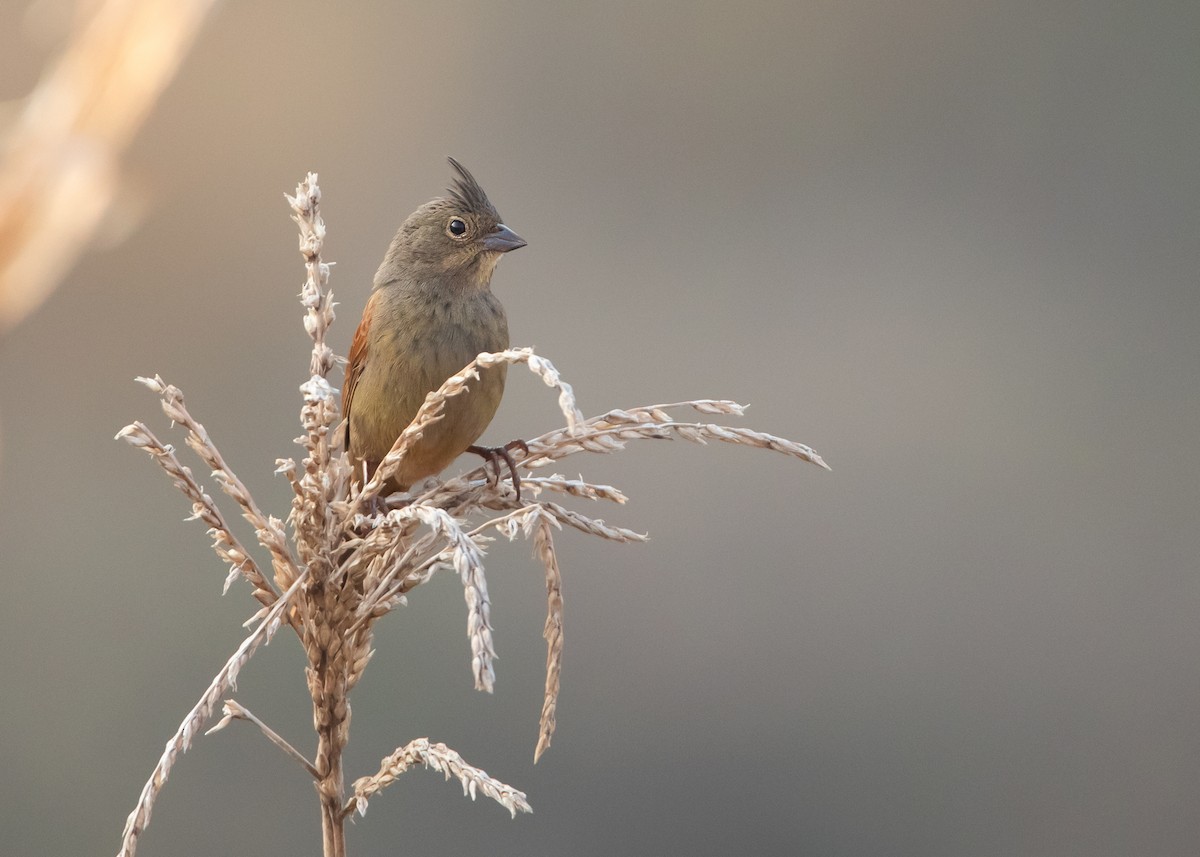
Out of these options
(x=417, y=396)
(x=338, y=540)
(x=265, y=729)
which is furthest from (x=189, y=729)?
(x=417, y=396)

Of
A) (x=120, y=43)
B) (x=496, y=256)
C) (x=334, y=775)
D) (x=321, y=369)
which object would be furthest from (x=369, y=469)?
(x=120, y=43)

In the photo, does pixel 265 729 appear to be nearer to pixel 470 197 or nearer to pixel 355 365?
pixel 355 365

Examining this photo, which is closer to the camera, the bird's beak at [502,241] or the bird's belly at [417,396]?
the bird's belly at [417,396]

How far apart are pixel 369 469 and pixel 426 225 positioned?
59 centimetres

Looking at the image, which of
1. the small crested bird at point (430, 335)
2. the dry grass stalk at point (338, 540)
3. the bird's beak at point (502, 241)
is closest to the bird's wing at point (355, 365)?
the small crested bird at point (430, 335)

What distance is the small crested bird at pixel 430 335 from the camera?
236cm

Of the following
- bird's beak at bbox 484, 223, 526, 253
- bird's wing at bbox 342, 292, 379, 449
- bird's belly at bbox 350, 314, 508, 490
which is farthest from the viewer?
bird's beak at bbox 484, 223, 526, 253

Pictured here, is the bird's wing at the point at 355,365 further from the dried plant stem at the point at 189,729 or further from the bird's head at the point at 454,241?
the dried plant stem at the point at 189,729

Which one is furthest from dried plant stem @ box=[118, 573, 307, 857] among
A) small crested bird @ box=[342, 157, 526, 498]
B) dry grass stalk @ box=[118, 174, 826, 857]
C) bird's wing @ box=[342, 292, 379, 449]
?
bird's wing @ box=[342, 292, 379, 449]

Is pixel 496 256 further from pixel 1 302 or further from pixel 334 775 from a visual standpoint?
pixel 1 302

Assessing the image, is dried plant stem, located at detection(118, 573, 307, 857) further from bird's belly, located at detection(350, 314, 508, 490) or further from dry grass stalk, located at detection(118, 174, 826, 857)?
bird's belly, located at detection(350, 314, 508, 490)

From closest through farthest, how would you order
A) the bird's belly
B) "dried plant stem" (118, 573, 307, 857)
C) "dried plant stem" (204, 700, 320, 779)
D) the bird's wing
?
"dried plant stem" (118, 573, 307, 857)
"dried plant stem" (204, 700, 320, 779)
the bird's belly
the bird's wing

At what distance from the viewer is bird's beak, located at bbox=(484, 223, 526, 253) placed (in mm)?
2762

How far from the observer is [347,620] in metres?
1.46
